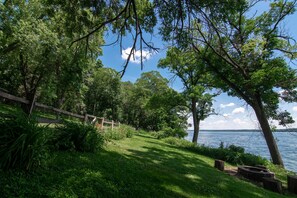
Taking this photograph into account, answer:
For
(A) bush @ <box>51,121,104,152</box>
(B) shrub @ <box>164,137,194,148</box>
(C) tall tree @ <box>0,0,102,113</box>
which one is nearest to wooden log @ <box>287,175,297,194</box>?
(A) bush @ <box>51,121,104,152</box>

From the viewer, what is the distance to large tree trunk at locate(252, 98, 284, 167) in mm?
14523

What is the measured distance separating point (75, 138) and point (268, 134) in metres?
13.0

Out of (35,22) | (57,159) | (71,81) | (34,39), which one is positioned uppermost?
(35,22)

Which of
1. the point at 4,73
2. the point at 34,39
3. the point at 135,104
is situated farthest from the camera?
the point at 135,104

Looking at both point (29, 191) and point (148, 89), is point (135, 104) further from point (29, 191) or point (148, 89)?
point (29, 191)

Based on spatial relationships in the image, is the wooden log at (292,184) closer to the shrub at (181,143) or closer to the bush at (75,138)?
the bush at (75,138)

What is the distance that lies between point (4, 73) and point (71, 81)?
10.9 m

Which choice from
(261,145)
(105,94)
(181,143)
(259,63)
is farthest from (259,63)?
(261,145)

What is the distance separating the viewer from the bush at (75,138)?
21.8 ft

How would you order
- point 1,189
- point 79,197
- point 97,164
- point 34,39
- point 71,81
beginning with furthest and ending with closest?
point 71,81 < point 34,39 < point 97,164 < point 79,197 < point 1,189

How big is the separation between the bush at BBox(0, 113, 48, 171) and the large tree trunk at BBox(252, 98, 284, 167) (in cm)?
1445

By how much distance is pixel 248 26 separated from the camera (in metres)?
16.1

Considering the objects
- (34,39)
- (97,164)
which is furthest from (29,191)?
(34,39)

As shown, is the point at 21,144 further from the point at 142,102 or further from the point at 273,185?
the point at 142,102
